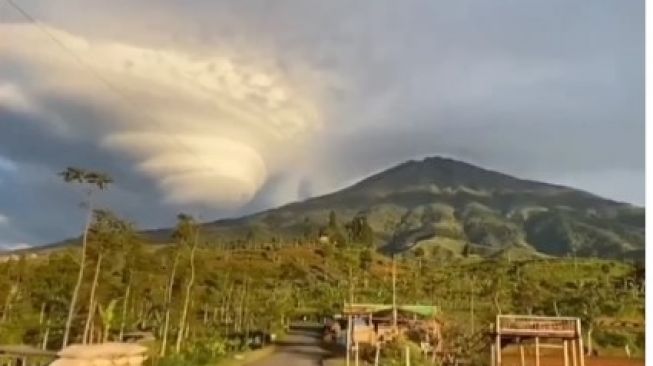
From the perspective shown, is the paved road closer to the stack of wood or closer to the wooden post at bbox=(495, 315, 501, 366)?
the stack of wood

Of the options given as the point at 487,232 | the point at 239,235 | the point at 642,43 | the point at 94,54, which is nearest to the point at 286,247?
the point at 239,235

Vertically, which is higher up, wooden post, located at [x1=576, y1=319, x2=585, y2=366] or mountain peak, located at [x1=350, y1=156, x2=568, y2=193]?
mountain peak, located at [x1=350, y1=156, x2=568, y2=193]

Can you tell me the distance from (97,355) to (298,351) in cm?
82

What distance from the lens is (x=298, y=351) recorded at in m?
4.24

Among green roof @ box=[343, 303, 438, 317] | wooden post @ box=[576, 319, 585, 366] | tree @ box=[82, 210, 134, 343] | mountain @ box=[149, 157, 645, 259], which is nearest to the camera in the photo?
wooden post @ box=[576, 319, 585, 366]

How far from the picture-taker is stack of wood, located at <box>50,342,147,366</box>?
418 cm

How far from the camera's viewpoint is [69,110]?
14.5ft

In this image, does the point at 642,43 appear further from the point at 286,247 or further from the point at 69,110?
the point at 69,110

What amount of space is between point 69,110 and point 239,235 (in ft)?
2.98

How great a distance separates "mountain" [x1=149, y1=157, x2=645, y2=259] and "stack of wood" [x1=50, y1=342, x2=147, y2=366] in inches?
19.5

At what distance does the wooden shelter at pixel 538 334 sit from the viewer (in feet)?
13.2

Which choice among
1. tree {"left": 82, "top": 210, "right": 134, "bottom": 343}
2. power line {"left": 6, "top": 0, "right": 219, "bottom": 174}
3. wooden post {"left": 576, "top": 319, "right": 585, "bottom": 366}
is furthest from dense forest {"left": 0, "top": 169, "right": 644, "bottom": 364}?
power line {"left": 6, "top": 0, "right": 219, "bottom": 174}

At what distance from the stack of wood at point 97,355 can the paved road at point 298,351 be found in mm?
528

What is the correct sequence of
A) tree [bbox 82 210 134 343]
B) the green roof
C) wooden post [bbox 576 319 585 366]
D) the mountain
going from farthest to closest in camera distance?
tree [bbox 82 210 134 343] → the green roof → the mountain → wooden post [bbox 576 319 585 366]
